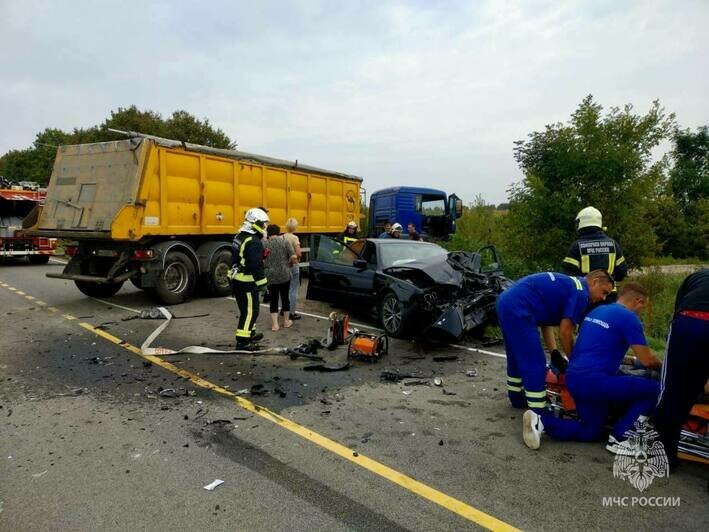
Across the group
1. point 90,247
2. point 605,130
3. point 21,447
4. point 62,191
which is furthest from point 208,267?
point 605,130

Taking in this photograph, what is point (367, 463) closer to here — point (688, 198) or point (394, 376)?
point (394, 376)

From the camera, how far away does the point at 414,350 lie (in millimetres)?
6320

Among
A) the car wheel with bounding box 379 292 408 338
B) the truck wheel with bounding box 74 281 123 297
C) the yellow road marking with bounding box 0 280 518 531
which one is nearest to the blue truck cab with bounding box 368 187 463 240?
the truck wheel with bounding box 74 281 123 297

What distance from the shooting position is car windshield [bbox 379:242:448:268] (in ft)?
25.1

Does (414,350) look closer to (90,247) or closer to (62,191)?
(90,247)

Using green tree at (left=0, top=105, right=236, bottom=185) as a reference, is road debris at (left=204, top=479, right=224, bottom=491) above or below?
below

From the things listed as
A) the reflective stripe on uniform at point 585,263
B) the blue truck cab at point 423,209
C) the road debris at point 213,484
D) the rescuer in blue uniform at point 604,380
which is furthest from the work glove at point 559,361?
the blue truck cab at point 423,209

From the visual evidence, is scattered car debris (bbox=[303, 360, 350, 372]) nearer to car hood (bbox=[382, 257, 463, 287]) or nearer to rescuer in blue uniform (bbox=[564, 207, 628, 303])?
car hood (bbox=[382, 257, 463, 287])

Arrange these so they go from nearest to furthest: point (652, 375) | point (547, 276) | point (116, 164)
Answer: point (652, 375), point (547, 276), point (116, 164)

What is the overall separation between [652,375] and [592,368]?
0.56m

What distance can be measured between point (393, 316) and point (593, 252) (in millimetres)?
2740

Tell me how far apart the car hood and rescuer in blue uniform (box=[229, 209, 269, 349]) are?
195cm

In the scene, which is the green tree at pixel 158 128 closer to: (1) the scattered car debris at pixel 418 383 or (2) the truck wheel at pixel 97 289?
(2) the truck wheel at pixel 97 289

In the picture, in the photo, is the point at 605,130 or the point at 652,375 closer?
the point at 652,375
